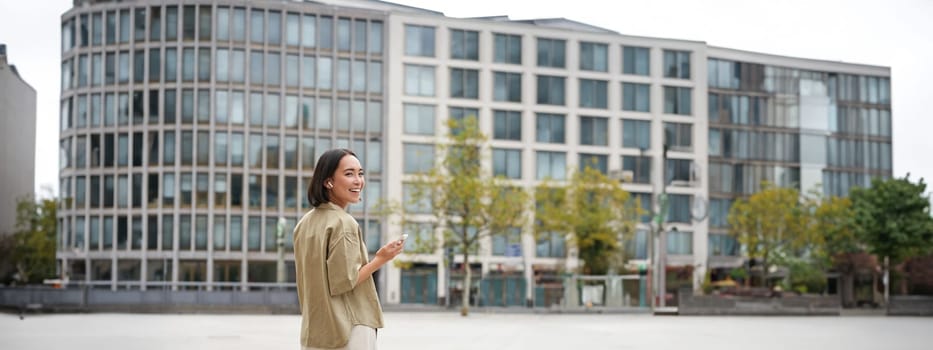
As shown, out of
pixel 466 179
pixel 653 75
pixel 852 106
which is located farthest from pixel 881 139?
pixel 466 179

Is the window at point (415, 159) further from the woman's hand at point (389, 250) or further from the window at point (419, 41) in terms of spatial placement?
the woman's hand at point (389, 250)

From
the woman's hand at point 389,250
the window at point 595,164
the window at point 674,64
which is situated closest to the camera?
the woman's hand at point 389,250

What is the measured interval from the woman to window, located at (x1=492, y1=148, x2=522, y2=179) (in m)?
72.2

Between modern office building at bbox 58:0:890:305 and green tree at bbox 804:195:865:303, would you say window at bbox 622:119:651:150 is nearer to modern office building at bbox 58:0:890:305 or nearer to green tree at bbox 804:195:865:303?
modern office building at bbox 58:0:890:305

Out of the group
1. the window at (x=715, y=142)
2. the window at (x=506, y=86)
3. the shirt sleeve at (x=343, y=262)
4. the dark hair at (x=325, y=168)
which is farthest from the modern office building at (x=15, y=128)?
the window at (x=715, y=142)

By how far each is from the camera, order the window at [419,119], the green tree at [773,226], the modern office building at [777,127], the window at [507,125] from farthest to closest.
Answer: the modern office building at [777,127] → the window at [507,125] → the window at [419,119] → the green tree at [773,226]

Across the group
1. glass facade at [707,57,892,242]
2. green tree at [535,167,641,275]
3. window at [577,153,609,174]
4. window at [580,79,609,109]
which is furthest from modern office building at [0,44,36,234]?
glass facade at [707,57,892,242]

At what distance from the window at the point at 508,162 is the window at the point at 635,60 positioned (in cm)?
922

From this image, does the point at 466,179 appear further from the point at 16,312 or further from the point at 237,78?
the point at 237,78

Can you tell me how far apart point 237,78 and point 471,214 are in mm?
27795

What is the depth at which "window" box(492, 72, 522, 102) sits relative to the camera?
7856 cm

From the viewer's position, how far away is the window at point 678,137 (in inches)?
3238

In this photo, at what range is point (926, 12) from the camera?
49.0 ft

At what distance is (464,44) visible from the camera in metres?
77.8
